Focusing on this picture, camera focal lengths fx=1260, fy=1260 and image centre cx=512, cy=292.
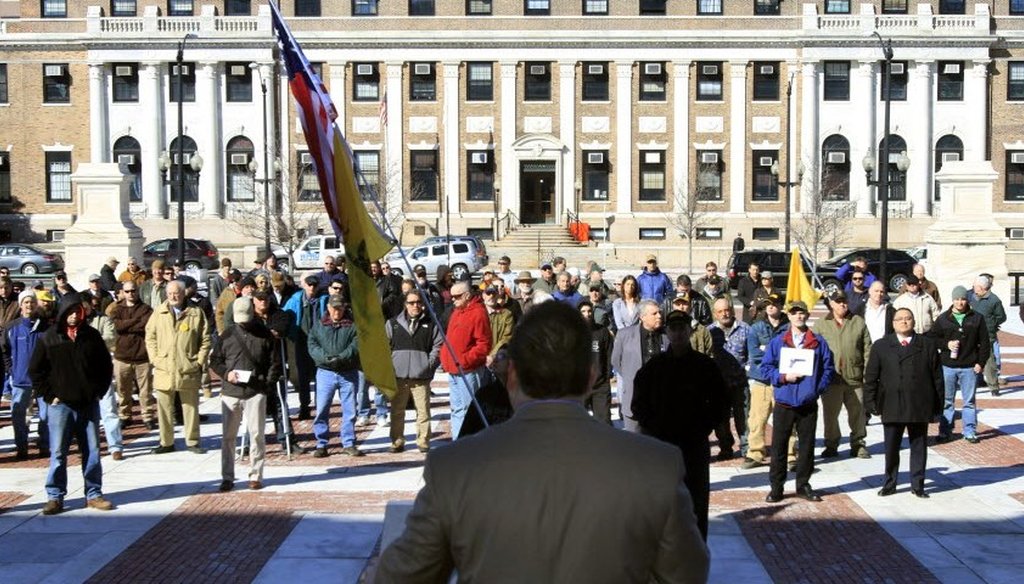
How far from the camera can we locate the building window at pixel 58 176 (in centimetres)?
5856

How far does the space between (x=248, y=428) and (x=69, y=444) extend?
1596 mm

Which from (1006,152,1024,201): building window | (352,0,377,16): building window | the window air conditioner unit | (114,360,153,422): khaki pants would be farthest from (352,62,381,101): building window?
(114,360,153,422): khaki pants

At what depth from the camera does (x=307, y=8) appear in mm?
57531

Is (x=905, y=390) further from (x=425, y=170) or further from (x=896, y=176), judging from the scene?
(x=896, y=176)

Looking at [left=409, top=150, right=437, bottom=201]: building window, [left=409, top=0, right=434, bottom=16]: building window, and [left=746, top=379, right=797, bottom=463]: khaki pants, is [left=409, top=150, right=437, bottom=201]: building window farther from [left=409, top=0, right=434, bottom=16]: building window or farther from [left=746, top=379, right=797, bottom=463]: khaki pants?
[left=746, top=379, right=797, bottom=463]: khaki pants

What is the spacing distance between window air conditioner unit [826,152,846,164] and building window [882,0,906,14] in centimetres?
694

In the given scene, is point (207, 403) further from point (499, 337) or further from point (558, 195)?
point (558, 195)

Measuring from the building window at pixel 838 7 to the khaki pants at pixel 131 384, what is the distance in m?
48.3

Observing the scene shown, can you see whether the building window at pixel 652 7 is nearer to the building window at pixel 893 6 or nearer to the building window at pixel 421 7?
the building window at pixel 421 7

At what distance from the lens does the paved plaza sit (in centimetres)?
896

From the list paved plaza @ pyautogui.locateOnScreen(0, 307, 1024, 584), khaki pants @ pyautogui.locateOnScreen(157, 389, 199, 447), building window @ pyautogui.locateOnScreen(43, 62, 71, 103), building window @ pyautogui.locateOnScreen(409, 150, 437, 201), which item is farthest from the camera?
building window @ pyautogui.locateOnScreen(43, 62, 71, 103)

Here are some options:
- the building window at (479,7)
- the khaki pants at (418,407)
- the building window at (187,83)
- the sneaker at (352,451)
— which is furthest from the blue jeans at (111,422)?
the building window at (479,7)

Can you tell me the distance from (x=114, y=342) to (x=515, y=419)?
12.0 metres

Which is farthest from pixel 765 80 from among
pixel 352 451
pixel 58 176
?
pixel 352 451
